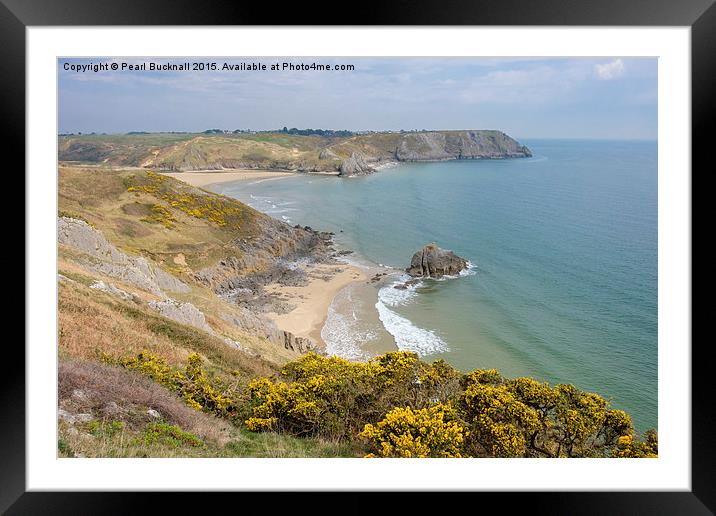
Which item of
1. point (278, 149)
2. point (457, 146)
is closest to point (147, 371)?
point (278, 149)

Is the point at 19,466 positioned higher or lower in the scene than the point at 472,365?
higher

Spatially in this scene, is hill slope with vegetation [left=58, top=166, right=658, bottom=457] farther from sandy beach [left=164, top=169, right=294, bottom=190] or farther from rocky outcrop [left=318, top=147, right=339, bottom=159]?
rocky outcrop [left=318, top=147, right=339, bottom=159]

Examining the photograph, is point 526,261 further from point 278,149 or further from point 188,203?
point 278,149

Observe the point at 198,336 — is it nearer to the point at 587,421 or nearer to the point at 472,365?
the point at 587,421

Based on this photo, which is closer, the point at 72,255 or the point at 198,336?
the point at 198,336

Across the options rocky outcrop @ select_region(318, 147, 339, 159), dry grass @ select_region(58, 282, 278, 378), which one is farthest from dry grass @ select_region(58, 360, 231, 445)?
rocky outcrop @ select_region(318, 147, 339, 159)

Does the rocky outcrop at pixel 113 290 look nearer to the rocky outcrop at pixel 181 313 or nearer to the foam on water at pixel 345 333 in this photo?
the rocky outcrop at pixel 181 313
